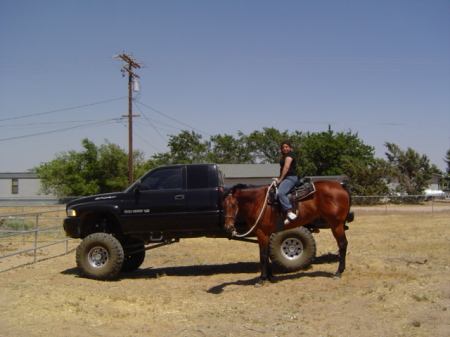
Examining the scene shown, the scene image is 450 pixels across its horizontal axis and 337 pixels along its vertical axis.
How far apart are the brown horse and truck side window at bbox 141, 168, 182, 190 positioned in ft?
4.86

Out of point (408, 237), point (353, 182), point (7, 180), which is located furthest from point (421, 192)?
point (7, 180)

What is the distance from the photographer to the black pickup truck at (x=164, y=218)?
9.84 m

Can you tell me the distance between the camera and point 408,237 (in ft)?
52.2

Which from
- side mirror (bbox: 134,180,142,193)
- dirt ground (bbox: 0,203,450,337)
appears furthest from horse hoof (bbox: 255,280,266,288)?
side mirror (bbox: 134,180,142,193)

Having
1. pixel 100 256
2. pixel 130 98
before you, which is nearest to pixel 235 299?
pixel 100 256

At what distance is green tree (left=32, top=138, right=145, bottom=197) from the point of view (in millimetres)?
42156

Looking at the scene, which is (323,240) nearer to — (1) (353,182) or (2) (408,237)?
(2) (408,237)

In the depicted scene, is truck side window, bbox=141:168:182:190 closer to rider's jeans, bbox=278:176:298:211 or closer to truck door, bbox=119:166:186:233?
truck door, bbox=119:166:186:233

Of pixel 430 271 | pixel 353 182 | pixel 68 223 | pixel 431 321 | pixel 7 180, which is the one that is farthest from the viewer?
pixel 7 180

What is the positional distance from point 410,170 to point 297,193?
134ft

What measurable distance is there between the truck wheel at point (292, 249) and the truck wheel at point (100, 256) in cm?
332

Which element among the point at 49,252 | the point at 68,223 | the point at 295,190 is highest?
the point at 295,190

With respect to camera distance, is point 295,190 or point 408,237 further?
point 408,237

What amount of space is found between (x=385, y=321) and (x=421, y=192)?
42769 millimetres
